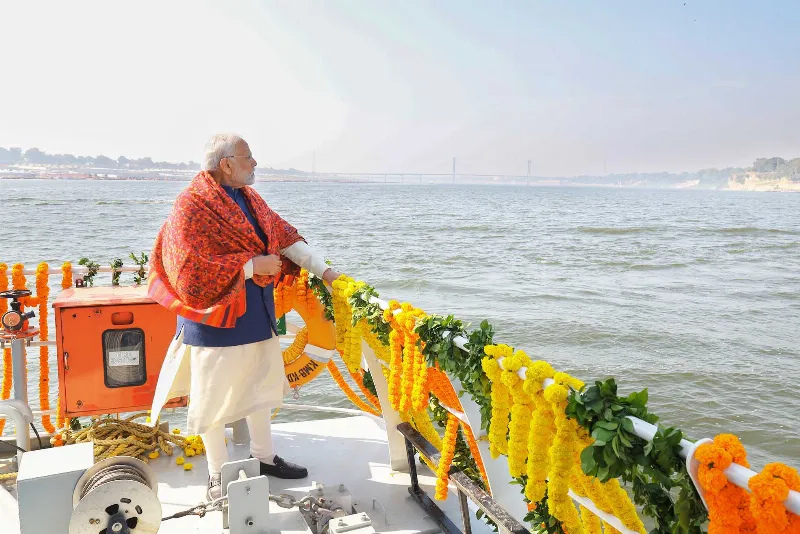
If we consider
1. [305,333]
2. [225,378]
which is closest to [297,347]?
[305,333]

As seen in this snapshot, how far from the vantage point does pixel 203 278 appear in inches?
116

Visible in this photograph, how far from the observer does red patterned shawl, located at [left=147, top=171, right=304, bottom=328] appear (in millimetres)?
2947

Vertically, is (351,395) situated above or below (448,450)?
below

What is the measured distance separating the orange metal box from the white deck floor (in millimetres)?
455

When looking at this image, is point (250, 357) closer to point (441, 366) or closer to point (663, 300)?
point (441, 366)

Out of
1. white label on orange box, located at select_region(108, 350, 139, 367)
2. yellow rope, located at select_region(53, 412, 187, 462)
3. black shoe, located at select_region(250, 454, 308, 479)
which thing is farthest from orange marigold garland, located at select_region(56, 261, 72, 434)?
black shoe, located at select_region(250, 454, 308, 479)

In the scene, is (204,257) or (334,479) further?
(334,479)

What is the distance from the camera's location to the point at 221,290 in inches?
118

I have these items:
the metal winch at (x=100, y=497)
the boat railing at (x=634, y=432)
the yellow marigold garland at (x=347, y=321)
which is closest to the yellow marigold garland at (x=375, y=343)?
the yellow marigold garland at (x=347, y=321)

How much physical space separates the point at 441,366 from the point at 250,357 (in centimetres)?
108

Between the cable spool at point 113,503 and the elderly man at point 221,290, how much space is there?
0.71 m

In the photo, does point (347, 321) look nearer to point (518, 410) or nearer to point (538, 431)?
point (518, 410)

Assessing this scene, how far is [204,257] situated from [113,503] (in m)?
1.04

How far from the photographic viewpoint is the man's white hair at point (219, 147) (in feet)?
10.1
